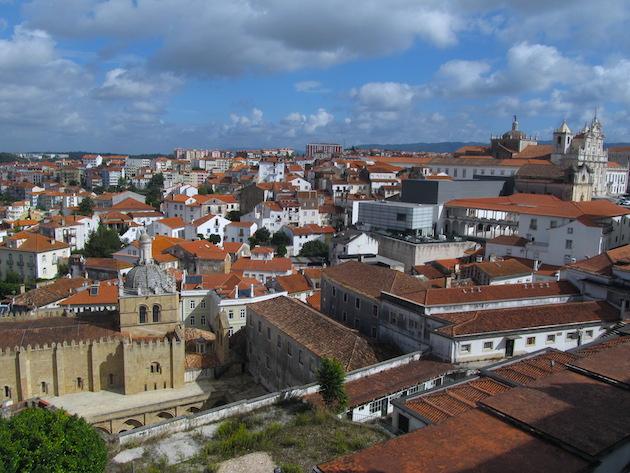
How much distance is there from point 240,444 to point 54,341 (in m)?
17.1

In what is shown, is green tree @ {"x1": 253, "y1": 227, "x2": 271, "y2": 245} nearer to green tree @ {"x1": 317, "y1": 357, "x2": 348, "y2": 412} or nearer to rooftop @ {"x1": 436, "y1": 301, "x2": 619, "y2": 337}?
rooftop @ {"x1": 436, "y1": 301, "x2": 619, "y2": 337}

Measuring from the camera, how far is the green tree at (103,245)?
2466 inches

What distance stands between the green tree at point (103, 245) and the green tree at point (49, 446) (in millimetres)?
50156

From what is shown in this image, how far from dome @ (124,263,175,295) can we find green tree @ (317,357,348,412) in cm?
1551

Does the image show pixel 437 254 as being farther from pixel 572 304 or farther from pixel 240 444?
pixel 240 444

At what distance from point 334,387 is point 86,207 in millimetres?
84694

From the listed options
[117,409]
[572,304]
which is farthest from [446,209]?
[117,409]

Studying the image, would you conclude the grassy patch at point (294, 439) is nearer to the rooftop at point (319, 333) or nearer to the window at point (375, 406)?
the window at point (375, 406)

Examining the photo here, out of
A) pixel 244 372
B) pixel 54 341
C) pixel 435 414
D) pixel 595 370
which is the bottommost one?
pixel 244 372

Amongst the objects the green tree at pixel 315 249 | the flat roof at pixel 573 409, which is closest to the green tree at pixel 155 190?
the green tree at pixel 315 249

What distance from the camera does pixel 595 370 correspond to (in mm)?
15477

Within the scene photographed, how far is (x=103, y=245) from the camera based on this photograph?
63031 millimetres

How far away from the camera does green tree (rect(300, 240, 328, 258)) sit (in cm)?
6225

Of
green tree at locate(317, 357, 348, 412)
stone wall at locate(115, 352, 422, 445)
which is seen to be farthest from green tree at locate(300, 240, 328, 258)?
green tree at locate(317, 357, 348, 412)
